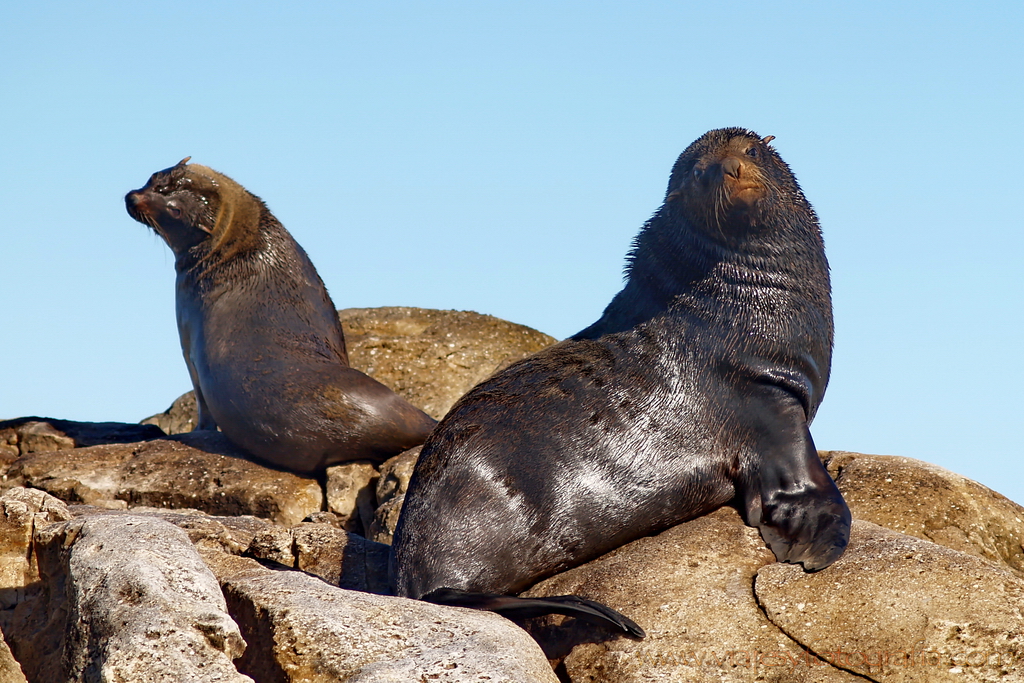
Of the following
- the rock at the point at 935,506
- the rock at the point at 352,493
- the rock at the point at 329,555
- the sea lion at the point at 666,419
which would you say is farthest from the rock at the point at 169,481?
the rock at the point at 935,506

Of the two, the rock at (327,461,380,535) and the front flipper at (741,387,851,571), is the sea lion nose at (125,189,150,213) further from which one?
the front flipper at (741,387,851,571)

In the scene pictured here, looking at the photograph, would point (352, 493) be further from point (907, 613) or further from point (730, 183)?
point (907, 613)

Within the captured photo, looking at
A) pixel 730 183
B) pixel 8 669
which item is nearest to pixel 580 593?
pixel 730 183

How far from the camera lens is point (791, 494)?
6.78 metres

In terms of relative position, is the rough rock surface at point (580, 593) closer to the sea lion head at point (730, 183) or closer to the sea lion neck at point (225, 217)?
the sea lion head at point (730, 183)

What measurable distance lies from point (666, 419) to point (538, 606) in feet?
4.95

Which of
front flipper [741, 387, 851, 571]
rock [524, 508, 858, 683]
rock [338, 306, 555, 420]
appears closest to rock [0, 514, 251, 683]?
rock [524, 508, 858, 683]

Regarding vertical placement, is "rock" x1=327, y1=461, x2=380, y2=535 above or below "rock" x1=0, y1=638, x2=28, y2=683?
above

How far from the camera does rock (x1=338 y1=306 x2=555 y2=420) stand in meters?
13.8

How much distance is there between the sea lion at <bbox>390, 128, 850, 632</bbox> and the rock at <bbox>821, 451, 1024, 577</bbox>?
37.4 inches

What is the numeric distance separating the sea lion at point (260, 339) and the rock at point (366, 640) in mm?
5119

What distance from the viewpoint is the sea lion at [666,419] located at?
6.66 m

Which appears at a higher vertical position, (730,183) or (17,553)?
(730,183)

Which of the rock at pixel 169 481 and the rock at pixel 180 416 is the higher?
the rock at pixel 180 416
